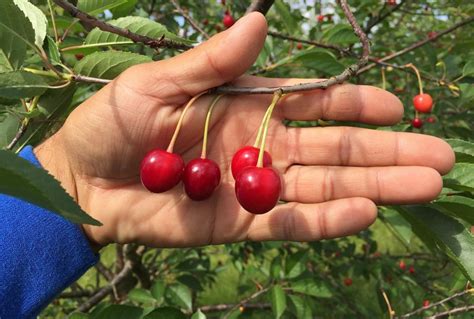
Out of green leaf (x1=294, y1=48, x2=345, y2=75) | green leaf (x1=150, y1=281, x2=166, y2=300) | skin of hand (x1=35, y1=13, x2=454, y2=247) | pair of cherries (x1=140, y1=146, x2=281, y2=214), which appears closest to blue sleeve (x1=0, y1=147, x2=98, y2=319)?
skin of hand (x1=35, y1=13, x2=454, y2=247)

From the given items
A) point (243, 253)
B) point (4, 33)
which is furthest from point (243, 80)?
point (243, 253)

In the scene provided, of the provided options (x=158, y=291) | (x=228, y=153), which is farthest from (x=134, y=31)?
(x=158, y=291)

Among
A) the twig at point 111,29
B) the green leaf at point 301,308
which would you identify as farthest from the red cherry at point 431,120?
the twig at point 111,29

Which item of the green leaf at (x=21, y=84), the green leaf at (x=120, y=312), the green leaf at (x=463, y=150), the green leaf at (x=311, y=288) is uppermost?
the green leaf at (x=21, y=84)

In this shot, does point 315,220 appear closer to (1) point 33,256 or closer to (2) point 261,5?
(2) point 261,5

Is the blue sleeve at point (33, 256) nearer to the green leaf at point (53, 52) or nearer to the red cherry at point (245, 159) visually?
the green leaf at point (53, 52)

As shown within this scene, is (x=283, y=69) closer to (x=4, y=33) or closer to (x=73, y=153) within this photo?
(x=73, y=153)

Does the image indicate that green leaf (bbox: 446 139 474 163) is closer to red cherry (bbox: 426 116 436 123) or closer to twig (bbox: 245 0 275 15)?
twig (bbox: 245 0 275 15)
